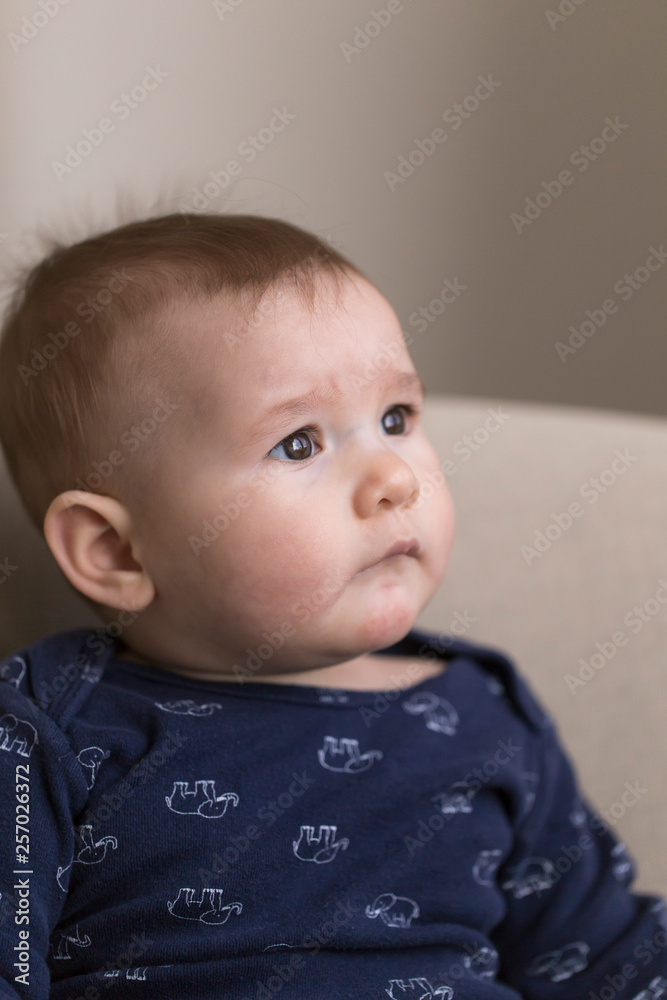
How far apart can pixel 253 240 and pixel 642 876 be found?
2.68 ft

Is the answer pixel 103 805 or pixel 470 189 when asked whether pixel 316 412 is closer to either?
pixel 103 805

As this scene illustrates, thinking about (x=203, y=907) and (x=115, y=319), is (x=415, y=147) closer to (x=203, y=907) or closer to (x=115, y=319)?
(x=115, y=319)

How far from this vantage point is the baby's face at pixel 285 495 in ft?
2.72

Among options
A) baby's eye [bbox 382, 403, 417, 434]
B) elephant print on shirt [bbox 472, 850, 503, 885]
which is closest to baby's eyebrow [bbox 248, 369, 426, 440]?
baby's eye [bbox 382, 403, 417, 434]

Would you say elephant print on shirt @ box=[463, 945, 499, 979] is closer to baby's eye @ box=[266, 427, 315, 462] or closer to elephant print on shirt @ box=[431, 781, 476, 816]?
elephant print on shirt @ box=[431, 781, 476, 816]

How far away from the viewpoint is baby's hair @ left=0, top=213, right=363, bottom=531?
0.85 meters

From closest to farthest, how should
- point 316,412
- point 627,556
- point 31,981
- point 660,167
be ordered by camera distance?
point 31,981, point 316,412, point 627,556, point 660,167

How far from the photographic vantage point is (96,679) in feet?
2.92

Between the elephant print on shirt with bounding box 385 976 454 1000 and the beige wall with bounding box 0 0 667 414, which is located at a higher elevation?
the beige wall with bounding box 0 0 667 414

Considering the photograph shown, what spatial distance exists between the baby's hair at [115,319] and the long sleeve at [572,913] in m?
0.59

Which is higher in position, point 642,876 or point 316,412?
point 316,412

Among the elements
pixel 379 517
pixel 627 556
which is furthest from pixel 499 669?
pixel 379 517

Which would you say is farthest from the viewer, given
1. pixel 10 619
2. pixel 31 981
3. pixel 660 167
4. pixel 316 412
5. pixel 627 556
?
pixel 660 167

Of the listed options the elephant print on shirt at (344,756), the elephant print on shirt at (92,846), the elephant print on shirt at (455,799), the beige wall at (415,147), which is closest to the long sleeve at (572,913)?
the elephant print on shirt at (455,799)
